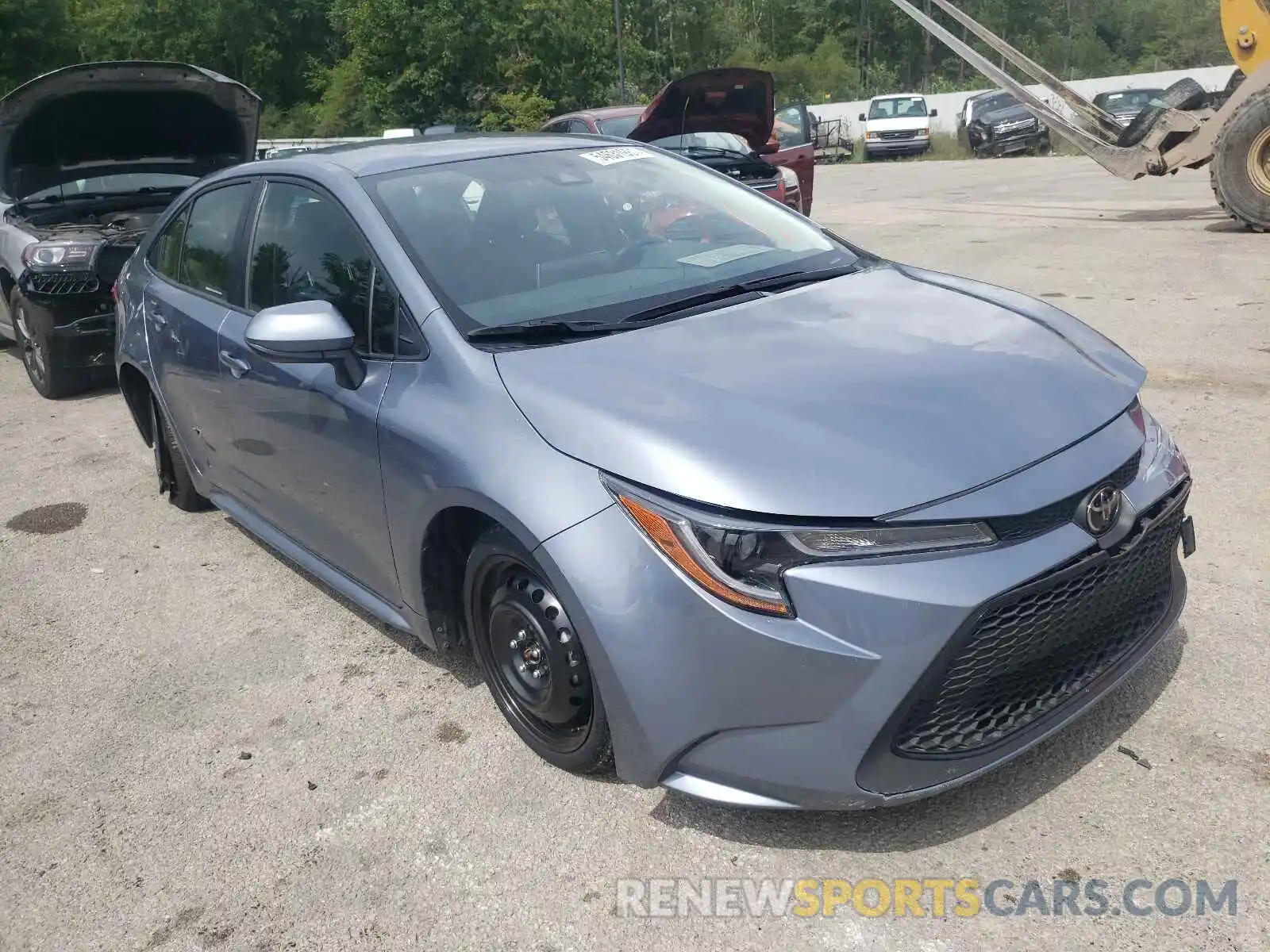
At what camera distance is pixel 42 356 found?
24.4 ft

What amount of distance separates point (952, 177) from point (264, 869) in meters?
20.9

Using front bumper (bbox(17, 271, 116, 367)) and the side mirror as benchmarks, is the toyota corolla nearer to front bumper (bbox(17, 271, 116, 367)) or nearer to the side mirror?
the side mirror

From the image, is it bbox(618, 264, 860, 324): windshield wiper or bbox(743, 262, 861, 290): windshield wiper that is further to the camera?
bbox(743, 262, 861, 290): windshield wiper

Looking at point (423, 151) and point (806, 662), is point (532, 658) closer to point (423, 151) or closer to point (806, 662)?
point (806, 662)

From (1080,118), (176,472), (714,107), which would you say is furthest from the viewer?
(1080,118)

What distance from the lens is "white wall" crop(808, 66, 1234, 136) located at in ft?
108

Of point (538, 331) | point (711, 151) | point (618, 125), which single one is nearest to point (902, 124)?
point (618, 125)

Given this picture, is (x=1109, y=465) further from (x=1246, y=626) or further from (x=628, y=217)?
(x=628, y=217)

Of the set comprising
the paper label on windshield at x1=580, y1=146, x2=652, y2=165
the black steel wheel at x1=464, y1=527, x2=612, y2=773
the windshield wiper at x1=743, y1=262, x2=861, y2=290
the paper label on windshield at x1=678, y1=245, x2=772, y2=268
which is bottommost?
the black steel wheel at x1=464, y1=527, x2=612, y2=773

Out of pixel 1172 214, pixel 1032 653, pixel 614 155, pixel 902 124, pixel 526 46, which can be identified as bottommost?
pixel 902 124

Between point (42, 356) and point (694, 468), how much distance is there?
21.8 ft

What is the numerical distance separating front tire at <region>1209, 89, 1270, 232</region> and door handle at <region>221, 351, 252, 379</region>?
9450mm

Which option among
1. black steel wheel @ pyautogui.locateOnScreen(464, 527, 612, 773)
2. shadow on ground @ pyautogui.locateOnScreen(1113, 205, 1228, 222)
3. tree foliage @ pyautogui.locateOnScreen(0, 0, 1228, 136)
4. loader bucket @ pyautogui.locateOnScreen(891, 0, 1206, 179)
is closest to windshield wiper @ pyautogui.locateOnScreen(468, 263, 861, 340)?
black steel wheel @ pyautogui.locateOnScreen(464, 527, 612, 773)

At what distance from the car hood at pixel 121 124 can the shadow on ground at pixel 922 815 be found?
6686mm
